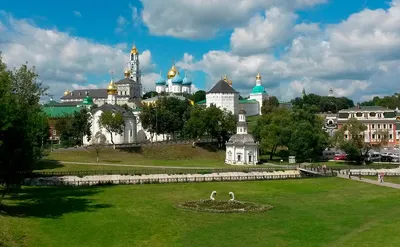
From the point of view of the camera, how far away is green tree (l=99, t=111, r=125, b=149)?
80.1m

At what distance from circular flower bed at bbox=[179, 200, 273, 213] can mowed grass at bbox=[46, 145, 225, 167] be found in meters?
31.3

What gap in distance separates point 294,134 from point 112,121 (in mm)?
31158

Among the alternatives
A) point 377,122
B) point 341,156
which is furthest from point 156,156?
point 377,122

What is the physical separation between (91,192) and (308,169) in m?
31.0

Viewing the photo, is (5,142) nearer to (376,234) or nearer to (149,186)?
(149,186)

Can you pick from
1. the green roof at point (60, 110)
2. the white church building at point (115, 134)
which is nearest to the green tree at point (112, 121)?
the white church building at point (115, 134)

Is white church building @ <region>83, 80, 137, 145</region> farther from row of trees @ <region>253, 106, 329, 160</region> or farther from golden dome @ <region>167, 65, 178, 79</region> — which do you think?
golden dome @ <region>167, 65, 178, 79</region>

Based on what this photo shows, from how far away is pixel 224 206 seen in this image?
3509 cm

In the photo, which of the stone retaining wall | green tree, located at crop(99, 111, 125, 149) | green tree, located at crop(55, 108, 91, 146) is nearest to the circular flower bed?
the stone retaining wall

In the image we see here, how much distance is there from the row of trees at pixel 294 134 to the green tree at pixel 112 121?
82.6 feet

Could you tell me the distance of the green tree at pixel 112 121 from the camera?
80.1 m

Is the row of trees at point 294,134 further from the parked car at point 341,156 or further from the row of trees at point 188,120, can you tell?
the row of trees at point 188,120

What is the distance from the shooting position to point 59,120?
92812 mm

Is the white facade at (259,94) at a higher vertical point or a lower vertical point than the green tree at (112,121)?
higher
